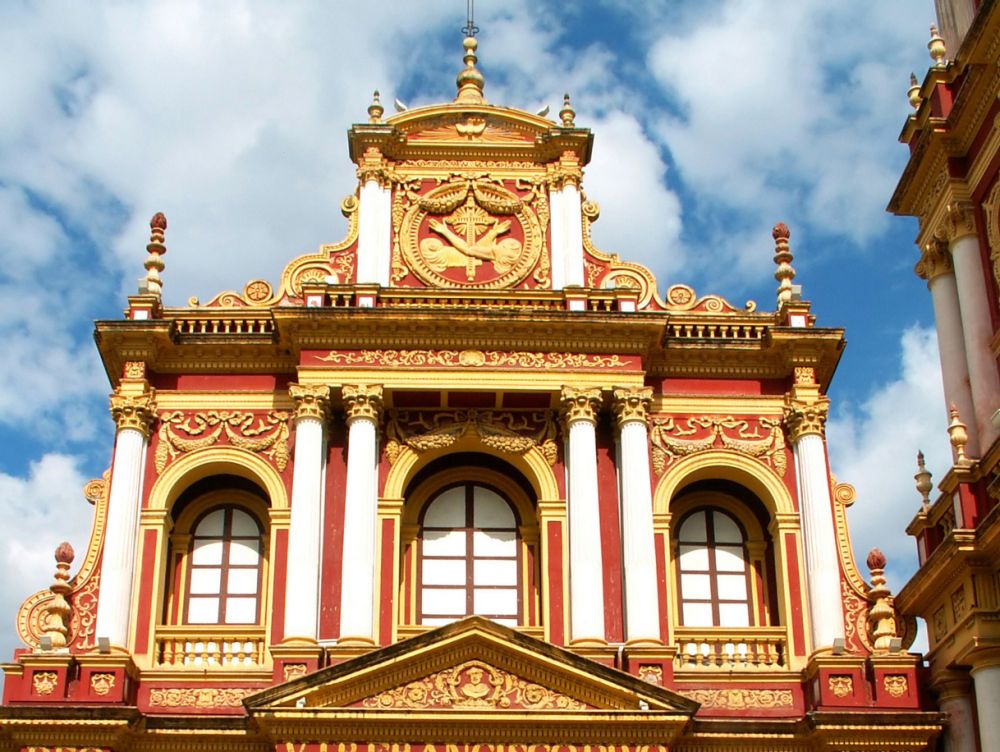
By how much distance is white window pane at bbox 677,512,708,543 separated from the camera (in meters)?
24.0

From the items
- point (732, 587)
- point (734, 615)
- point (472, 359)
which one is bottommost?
point (734, 615)

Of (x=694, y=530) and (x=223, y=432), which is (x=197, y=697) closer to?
(x=223, y=432)

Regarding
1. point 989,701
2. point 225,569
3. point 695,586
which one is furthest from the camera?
point 695,586

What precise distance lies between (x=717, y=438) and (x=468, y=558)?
13.4 ft

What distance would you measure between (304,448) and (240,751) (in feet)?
14.3

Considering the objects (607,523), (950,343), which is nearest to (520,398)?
(607,523)

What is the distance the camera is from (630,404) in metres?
23.1

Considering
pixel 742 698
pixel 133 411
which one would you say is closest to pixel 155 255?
pixel 133 411

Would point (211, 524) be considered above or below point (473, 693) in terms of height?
above

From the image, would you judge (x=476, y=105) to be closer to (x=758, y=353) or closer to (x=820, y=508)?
(x=758, y=353)

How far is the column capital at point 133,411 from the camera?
75.5ft

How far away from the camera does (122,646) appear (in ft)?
70.6

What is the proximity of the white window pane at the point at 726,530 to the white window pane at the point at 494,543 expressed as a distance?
3087mm

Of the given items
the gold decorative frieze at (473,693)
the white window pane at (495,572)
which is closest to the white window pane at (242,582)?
the white window pane at (495,572)
